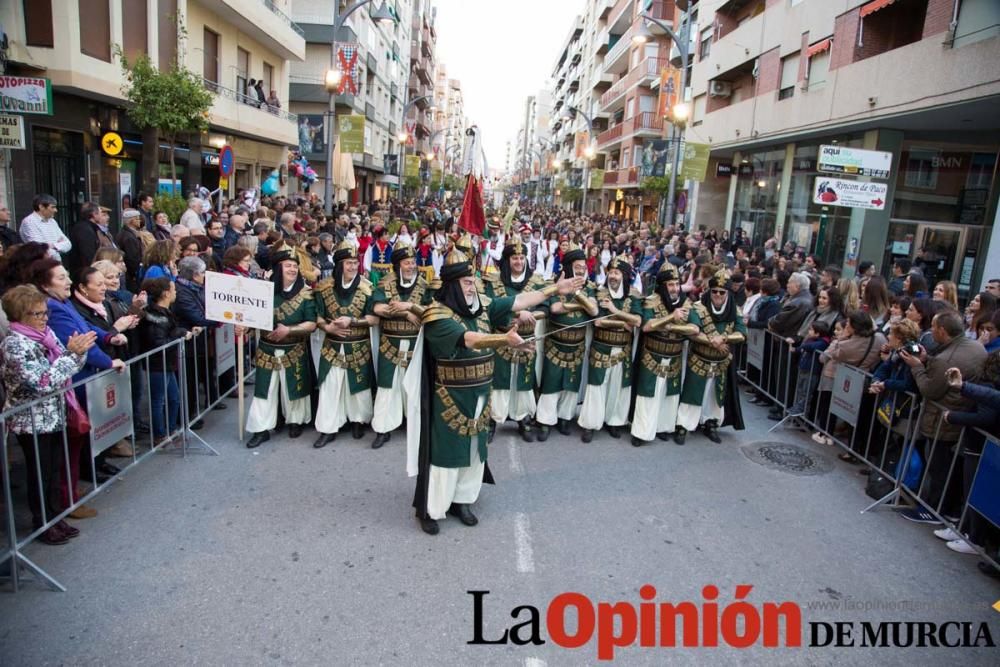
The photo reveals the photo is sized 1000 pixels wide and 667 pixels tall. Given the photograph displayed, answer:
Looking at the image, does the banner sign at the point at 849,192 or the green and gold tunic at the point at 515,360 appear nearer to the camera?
the green and gold tunic at the point at 515,360

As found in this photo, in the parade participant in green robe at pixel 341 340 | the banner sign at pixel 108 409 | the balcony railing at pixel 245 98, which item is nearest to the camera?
the banner sign at pixel 108 409

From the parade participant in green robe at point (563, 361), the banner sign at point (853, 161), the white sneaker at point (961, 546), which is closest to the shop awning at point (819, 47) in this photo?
the banner sign at point (853, 161)

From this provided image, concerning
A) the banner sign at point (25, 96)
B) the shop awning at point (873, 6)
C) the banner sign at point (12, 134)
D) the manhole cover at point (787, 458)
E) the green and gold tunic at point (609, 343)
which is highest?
the shop awning at point (873, 6)

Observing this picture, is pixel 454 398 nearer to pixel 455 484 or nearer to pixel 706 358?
pixel 455 484

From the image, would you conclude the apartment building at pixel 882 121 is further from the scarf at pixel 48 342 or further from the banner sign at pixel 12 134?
the banner sign at pixel 12 134

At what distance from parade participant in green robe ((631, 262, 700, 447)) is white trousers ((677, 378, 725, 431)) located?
22 cm

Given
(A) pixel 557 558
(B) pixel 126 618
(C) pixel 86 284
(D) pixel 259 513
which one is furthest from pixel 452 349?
(C) pixel 86 284

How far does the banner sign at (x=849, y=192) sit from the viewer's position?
11031 millimetres

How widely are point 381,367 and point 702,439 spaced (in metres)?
3.81

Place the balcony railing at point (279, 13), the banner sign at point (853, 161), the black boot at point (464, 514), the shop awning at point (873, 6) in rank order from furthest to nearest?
the balcony railing at point (279, 13) < the shop awning at point (873, 6) < the banner sign at point (853, 161) < the black boot at point (464, 514)

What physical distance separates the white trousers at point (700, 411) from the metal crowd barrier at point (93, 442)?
5.03 m

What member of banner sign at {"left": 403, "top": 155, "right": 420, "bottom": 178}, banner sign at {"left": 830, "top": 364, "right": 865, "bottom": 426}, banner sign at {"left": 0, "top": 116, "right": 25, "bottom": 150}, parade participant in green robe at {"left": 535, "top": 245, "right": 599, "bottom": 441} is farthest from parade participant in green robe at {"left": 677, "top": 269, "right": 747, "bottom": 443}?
banner sign at {"left": 403, "top": 155, "right": 420, "bottom": 178}

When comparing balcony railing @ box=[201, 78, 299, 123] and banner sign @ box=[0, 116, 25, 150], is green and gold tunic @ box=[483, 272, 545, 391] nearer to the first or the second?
banner sign @ box=[0, 116, 25, 150]

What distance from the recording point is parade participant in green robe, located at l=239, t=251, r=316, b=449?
6.68 m
